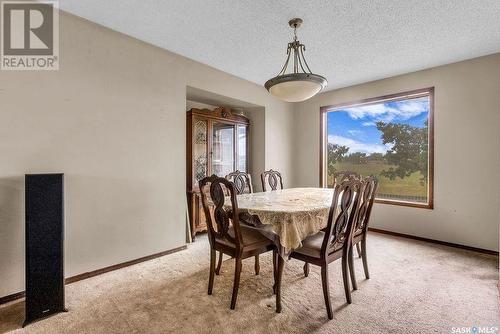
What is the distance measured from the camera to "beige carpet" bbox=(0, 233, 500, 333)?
5.69 ft

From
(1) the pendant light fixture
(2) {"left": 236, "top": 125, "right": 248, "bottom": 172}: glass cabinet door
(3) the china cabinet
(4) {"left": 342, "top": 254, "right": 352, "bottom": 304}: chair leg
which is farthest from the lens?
(2) {"left": 236, "top": 125, "right": 248, "bottom": 172}: glass cabinet door

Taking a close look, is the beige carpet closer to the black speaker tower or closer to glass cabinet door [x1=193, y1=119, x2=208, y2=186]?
the black speaker tower

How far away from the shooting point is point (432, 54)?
305 cm

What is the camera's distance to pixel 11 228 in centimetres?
201

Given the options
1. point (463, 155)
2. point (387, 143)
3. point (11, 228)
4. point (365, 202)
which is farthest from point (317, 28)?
point (11, 228)

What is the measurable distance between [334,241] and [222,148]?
8.55 ft

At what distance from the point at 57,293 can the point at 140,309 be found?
61 centimetres

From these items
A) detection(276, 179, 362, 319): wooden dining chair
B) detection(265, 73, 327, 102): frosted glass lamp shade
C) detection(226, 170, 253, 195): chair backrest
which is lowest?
detection(276, 179, 362, 319): wooden dining chair

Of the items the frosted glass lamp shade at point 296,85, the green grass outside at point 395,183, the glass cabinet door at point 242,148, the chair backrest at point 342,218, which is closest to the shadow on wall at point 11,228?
the frosted glass lamp shade at point 296,85

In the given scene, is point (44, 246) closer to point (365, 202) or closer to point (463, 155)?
point (365, 202)

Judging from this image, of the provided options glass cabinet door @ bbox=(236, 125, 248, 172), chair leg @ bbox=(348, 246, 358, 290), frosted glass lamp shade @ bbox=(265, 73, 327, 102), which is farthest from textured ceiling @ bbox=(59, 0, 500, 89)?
chair leg @ bbox=(348, 246, 358, 290)

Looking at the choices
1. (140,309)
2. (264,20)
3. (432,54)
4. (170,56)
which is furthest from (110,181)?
(432,54)

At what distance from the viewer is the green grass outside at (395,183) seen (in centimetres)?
372

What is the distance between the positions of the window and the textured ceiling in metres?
0.69
